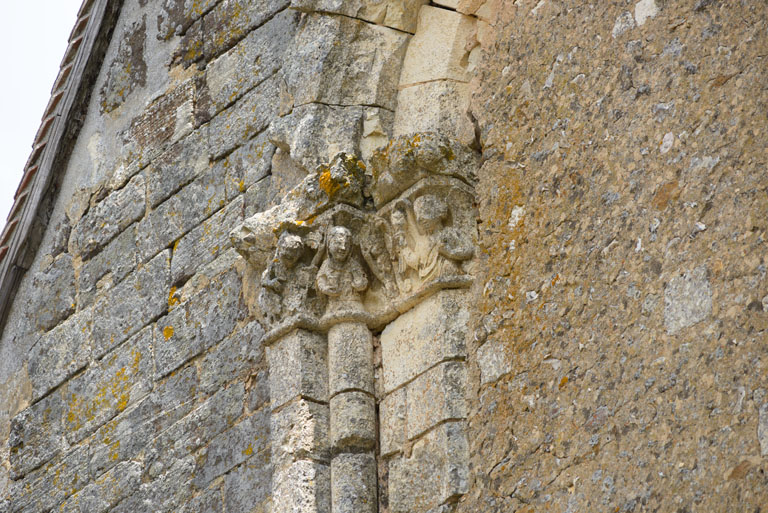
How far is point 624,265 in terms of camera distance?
3.79 meters

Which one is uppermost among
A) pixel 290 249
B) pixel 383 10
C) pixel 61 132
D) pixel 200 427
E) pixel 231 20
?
pixel 61 132

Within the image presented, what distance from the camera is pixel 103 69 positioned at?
20.9 feet

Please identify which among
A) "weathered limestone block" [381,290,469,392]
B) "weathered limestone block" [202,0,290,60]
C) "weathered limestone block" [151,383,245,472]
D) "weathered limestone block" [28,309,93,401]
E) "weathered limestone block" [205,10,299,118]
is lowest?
"weathered limestone block" [381,290,469,392]

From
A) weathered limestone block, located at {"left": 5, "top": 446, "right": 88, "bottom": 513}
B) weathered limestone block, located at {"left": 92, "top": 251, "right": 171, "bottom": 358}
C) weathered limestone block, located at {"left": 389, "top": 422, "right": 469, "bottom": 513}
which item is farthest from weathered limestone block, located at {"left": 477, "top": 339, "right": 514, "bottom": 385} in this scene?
weathered limestone block, located at {"left": 5, "top": 446, "right": 88, "bottom": 513}

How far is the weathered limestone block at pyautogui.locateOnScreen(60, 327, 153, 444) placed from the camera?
17.9 ft

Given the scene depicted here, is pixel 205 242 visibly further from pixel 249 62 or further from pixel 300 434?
pixel 300 434

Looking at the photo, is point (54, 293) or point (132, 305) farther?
point (54, 293)

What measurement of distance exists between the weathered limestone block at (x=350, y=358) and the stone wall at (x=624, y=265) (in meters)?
0.41

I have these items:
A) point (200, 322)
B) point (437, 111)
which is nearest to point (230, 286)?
point (200, 322)

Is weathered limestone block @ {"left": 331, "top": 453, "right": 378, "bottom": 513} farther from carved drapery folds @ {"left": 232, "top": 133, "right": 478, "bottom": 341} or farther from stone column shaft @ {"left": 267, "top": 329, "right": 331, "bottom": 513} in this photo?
carved drapery folds @ {"left": 232, "top": 133, "right": 478, "bottom": 341}

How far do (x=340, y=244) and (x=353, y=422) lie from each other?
0.55m

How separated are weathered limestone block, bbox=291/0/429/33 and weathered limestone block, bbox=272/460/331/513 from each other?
150 cm

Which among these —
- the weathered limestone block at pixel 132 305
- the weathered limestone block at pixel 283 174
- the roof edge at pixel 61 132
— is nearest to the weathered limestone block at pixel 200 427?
the weathered limestone block at pixel 132 305

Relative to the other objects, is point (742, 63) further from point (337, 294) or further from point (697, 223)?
point (337, 294)
